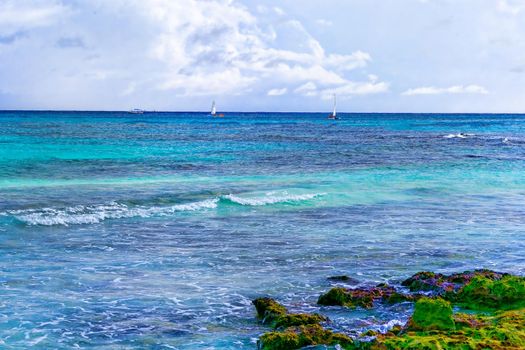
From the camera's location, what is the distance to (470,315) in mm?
11211

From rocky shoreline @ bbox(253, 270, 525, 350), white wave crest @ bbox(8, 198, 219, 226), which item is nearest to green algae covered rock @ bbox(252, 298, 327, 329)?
rocky shoreline @ bbox(253, 270, 525, 350)

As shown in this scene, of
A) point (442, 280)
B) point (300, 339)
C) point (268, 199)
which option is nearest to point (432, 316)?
point (300, 339)

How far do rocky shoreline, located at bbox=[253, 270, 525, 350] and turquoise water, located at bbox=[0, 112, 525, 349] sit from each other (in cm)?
42

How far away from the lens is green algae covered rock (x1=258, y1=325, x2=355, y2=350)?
32.6 ft

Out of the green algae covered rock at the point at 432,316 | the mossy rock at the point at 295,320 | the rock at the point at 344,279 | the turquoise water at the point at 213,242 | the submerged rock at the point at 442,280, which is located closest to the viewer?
A: the green algae covered rock at the point at 432,316

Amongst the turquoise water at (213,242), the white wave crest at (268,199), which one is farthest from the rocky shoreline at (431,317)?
the white wave crest at (268,199)

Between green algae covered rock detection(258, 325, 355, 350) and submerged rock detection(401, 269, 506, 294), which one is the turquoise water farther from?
submerged rock detection(401, 269, 506, 294)

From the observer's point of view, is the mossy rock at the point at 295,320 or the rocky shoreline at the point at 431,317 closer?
the rocky shoreline at the point at 431,317

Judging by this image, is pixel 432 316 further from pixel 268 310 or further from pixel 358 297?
pixel 268 310

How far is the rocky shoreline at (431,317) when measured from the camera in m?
9.62

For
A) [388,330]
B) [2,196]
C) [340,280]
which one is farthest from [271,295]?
[2,196]

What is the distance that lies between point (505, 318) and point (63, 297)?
878cm

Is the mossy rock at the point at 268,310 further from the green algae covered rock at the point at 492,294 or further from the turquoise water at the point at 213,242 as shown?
the green algae covered rock at the point at 492,294

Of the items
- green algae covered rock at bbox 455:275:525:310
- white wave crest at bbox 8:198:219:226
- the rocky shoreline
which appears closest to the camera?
the rocky shoreline
